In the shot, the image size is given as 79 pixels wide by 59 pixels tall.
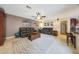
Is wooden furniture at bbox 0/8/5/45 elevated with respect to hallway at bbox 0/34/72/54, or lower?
elevated

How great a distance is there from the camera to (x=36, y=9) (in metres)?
1.95

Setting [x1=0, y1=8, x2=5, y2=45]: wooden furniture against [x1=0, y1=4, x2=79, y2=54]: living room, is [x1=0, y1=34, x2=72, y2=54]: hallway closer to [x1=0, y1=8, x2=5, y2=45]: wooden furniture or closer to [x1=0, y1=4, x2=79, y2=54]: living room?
[x1=0, y1=4, x2=79, y2=54]: living room

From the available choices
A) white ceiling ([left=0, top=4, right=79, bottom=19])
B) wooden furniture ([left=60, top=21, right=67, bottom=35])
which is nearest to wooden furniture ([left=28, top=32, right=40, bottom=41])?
white ceiling ([left=0, top=4, right=79, bottom=19])

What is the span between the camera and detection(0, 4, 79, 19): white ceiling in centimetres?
191

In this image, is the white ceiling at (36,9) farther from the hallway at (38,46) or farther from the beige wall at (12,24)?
the hallway at (38,46)

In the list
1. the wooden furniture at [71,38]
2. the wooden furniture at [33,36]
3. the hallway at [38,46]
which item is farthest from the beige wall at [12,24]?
the wooden furniture at [71,38]

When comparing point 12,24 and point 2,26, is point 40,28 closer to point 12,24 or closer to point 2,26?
point 12,24

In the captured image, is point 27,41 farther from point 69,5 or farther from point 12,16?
point 69,5

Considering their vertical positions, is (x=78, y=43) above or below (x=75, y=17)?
below

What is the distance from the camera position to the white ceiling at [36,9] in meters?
1.91

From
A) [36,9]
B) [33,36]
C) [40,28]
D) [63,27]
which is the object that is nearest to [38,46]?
[33,36]

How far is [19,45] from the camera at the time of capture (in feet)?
6.48

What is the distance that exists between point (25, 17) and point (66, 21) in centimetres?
74
